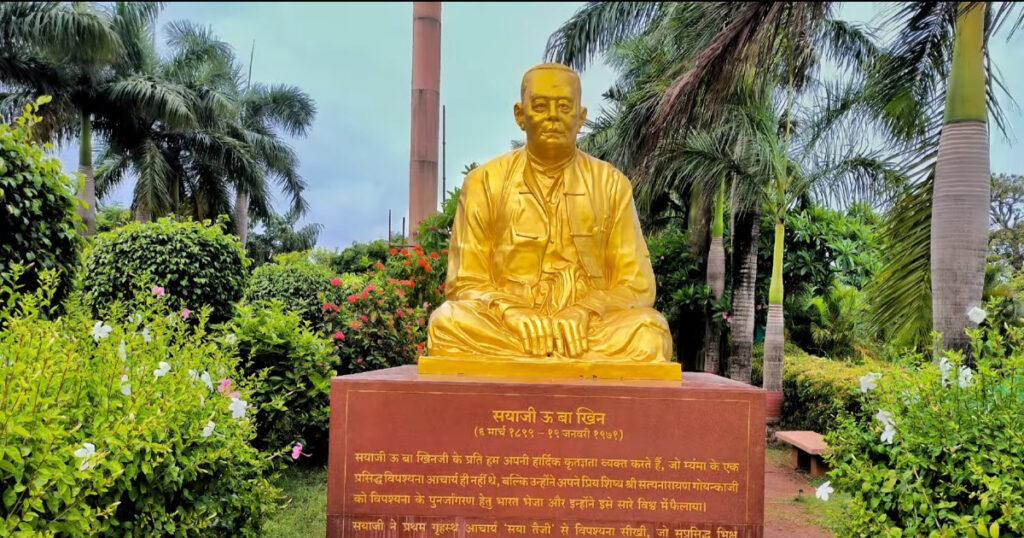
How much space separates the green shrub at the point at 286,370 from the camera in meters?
6.74

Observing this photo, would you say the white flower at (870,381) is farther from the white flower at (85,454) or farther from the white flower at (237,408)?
the white flower at (85,454)

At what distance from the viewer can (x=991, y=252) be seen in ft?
33.3

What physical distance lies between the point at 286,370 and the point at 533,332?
3.37 metres

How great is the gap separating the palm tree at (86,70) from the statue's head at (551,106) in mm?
11311

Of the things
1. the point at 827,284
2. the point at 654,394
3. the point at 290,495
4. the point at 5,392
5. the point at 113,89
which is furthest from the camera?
the point at 113,89

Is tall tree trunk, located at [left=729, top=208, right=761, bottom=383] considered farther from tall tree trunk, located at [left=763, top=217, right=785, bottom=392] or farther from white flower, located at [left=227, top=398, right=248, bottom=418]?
white flower, located at [left=227, top=398, right=248, bottom=418]

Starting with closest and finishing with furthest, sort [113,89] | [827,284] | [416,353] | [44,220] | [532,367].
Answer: [532,367], [44,220], [416,353], [827,284], [113,89]

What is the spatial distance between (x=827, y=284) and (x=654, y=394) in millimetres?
11401

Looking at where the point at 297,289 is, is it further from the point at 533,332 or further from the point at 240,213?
the point at 240,213

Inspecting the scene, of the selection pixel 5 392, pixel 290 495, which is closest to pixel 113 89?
pixel 290 495

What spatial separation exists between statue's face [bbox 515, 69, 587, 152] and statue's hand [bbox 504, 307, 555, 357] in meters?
1.21

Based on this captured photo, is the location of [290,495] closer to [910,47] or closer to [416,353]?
[416,353]

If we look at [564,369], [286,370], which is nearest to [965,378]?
[564,369]

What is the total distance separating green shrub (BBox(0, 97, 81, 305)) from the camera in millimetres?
5395
